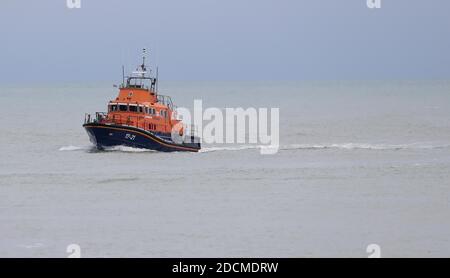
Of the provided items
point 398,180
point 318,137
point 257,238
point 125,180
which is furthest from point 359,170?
point 318,137

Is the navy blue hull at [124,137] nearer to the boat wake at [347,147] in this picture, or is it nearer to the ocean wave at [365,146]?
the boat wake at [347,147]

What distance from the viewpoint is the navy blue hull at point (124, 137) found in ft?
145

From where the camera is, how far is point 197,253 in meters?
22.6

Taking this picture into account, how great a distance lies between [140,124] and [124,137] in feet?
4.80

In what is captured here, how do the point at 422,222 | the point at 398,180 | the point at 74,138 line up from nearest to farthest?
the point at 422,222 < the point at 398,180 < the point at 74,138

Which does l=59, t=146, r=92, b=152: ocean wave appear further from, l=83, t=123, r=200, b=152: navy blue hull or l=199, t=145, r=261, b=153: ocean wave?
l=199, t=145, r=261, b=153: ocean wave

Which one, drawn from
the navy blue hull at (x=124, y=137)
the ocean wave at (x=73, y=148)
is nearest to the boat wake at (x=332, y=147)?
the ocean wave at (x=73, y=148)

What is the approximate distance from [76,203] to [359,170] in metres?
12.9

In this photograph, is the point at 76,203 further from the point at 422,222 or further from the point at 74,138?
the point at 74,138

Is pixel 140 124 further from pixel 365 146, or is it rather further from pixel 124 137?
pixel 365 146
